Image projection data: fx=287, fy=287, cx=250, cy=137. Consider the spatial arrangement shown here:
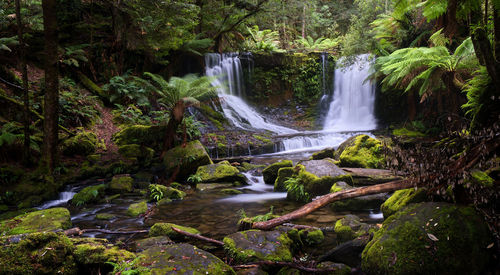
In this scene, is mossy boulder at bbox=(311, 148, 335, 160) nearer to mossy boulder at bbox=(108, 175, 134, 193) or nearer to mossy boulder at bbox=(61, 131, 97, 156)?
mossy boulder at bbox=(108, 175, 134, 193)

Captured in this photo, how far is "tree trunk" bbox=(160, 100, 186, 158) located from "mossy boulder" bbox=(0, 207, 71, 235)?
368cm

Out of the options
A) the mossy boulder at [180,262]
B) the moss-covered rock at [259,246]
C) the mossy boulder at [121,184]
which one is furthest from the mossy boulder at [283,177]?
the mossy boulder at [180,262]

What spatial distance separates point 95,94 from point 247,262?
382 inches

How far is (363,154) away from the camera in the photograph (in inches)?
271

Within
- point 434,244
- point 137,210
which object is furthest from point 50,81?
point 434,244

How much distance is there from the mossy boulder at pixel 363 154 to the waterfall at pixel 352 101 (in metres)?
7.65

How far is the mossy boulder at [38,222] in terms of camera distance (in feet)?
11.1

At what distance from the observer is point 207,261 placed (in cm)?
248

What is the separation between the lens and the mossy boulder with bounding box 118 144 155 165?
294 inches

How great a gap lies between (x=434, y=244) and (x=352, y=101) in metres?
14.3

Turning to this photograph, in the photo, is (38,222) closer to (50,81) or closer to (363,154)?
(50,81)

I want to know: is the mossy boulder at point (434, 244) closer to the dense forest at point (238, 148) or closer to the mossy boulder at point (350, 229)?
the dense forest at point (238, 148)

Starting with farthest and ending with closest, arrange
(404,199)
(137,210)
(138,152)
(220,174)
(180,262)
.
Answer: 1. (138,152)
2. (220,174)
3. (137,210)
4. (404,199)
5. (180,262)

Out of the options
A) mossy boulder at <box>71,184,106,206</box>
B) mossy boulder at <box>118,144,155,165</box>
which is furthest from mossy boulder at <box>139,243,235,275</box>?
mossy boulder at <box>118,144,155,165</box>
